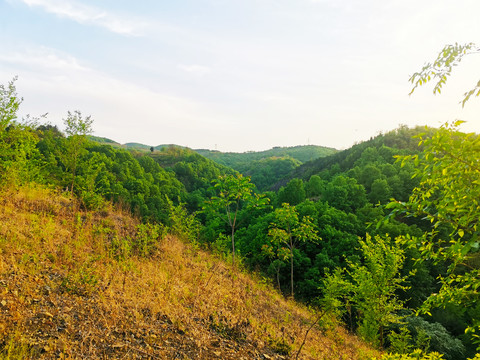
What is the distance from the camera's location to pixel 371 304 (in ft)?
52.7

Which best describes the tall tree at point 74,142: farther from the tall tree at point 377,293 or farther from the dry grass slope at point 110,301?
the tall tree at point 377,293

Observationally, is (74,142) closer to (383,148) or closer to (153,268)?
(153,268)

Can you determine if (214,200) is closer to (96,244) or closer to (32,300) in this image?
(96,244)

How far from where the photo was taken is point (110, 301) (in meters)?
5.80

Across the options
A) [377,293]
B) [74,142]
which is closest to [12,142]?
[74,142]

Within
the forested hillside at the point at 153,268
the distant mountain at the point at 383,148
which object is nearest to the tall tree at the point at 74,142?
the forested hillside at the point at 153,268

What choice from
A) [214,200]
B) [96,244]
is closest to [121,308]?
[96,244]

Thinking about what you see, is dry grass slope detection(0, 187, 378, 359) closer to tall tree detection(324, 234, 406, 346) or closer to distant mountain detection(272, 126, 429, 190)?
tall tree detection(324, 234, 406, 346)

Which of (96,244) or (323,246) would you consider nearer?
(96,244)

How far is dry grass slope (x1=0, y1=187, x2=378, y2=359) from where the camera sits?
14.9 ft


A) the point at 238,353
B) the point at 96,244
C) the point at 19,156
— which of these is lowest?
the point at 238,353

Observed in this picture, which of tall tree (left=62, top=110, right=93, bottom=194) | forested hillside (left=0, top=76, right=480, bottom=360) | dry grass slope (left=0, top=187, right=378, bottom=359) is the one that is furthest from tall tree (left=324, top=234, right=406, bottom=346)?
tall tree (left=62, top=110, right=93, bottom=194)

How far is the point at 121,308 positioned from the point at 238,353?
2.93 m

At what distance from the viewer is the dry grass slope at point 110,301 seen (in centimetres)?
454
